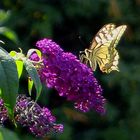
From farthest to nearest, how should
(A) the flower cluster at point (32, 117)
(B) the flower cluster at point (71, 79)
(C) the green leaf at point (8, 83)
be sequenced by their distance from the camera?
(B) the flower cluster at point (71, 79)
(A) the flower cluster at point (32, 117)
(C) the green leaf at point (8, 83)

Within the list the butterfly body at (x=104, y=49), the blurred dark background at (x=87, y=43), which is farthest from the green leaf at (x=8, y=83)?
the blurred dark background at (x=87, y=43)

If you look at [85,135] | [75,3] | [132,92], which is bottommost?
[85,135]

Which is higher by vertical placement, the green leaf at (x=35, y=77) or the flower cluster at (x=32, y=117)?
the green leaf at (x=35, y=77)

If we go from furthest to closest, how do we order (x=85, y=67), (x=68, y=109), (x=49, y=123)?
1. (x=68, y=109)
2. (x=85, y=67)
3. (x=49, y=123)

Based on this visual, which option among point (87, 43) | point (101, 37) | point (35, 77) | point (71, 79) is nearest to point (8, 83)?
point (35, 77)

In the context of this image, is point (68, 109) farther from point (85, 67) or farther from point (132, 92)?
point (85, 67)

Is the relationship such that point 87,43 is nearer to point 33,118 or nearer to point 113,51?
point 113,51

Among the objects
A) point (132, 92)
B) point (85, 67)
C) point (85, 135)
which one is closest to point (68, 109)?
point (85, 135)

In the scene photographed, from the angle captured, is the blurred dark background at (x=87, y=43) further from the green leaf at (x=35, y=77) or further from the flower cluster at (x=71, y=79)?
the green leaf at (x=35, y=77)

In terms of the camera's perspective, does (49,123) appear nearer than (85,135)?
Yes
